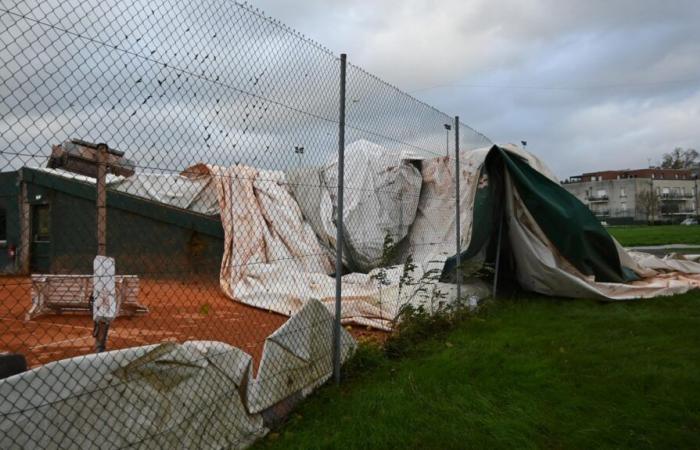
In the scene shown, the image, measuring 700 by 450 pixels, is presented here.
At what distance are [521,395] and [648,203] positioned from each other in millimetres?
76668

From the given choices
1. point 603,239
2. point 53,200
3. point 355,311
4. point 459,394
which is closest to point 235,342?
point 355,311

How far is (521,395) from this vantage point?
13.5 feet

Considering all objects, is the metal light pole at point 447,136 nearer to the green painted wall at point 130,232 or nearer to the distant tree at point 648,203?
the green painted wall at point 130,232

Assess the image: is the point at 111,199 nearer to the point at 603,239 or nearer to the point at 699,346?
the point at 603,239

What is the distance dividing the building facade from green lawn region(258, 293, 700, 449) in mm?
77878

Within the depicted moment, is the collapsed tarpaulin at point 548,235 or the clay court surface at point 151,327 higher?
the collapsed tarpaulin at point 548,235

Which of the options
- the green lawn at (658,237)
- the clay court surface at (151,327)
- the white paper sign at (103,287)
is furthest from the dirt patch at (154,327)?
the green lawn at (658,237)

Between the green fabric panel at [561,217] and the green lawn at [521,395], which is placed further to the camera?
the green fabric panel at [561,217]

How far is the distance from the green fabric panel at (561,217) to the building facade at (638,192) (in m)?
74.8

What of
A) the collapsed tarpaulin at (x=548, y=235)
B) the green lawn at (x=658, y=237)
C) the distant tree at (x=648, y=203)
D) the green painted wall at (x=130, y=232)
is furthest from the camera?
the distant tree at (x=648, y=203)

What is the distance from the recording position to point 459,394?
13.5 ft

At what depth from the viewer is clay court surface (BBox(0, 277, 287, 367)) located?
572cm

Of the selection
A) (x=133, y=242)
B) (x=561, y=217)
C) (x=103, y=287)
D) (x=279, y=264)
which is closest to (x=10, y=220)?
(x=133, y=242)

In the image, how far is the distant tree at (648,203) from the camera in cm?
6925
